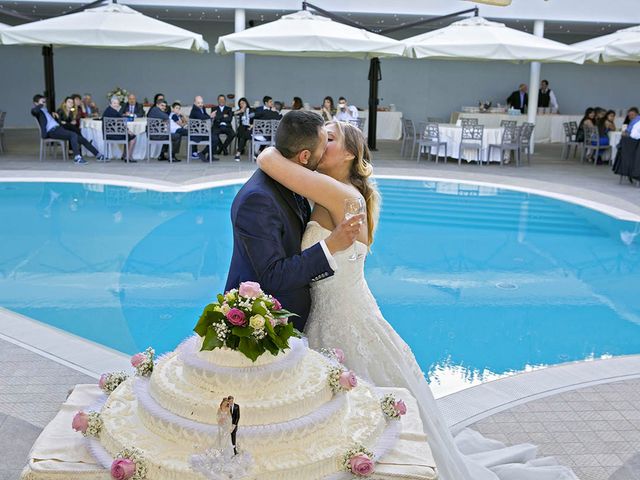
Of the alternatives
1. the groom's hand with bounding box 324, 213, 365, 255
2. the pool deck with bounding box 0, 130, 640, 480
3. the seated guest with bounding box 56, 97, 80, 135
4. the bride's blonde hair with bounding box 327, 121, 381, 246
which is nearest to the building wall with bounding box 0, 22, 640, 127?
the seated guest with bounding box 56, 97, 80, 135

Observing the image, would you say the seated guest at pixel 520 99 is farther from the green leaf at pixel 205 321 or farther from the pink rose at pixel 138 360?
the green leaf at pixel 205 321

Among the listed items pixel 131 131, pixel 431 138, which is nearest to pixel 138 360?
pixel 131 131

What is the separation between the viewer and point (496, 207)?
1227 cm

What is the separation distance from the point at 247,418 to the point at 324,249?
0.74 metres

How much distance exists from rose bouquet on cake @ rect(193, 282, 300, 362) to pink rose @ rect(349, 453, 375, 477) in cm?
41

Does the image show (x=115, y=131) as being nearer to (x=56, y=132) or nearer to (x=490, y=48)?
(x=56, y=132)

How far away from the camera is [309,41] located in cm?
1474

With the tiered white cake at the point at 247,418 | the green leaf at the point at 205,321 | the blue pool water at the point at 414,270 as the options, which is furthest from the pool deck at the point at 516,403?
the green leaf at the point at 205,321

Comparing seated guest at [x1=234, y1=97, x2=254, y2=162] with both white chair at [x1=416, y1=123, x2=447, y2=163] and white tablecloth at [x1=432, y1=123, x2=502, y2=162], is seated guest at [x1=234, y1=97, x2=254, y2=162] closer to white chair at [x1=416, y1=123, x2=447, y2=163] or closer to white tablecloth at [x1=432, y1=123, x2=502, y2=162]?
white chair at [x1=416, y1=123, x2=447, y2=163]

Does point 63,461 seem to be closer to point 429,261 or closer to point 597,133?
point 429,261

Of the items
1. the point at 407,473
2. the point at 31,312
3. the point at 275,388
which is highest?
the point at 275,388

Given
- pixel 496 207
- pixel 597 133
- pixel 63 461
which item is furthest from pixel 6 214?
pixel 597 133

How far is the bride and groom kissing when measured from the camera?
9.45 ft

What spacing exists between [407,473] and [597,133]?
51.0 ft
